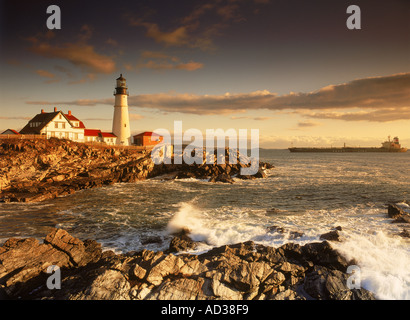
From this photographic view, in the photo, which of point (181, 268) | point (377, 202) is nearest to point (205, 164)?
point (377, 202)

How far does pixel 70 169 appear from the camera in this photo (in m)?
33.4

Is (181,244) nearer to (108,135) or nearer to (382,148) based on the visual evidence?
(108,135)

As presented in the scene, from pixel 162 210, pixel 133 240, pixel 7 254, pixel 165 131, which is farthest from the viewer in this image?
pixel 165 131

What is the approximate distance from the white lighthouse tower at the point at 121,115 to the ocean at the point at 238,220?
2390 centimetres

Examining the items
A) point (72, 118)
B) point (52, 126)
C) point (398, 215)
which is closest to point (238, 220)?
point (398, 215)

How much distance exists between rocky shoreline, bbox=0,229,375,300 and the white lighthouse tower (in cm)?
4100

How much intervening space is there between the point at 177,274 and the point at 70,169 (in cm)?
3045

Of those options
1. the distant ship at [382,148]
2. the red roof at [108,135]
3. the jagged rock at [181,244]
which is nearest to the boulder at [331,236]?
the jagged rock at [181,244]

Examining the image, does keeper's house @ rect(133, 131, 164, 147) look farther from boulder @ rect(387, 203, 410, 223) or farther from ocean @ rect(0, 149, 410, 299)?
boulder @ rect(387, 203, 410, 223)

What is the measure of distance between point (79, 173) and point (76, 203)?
13.1m

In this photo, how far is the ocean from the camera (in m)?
11.4

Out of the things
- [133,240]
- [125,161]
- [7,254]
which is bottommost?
[133,240]
